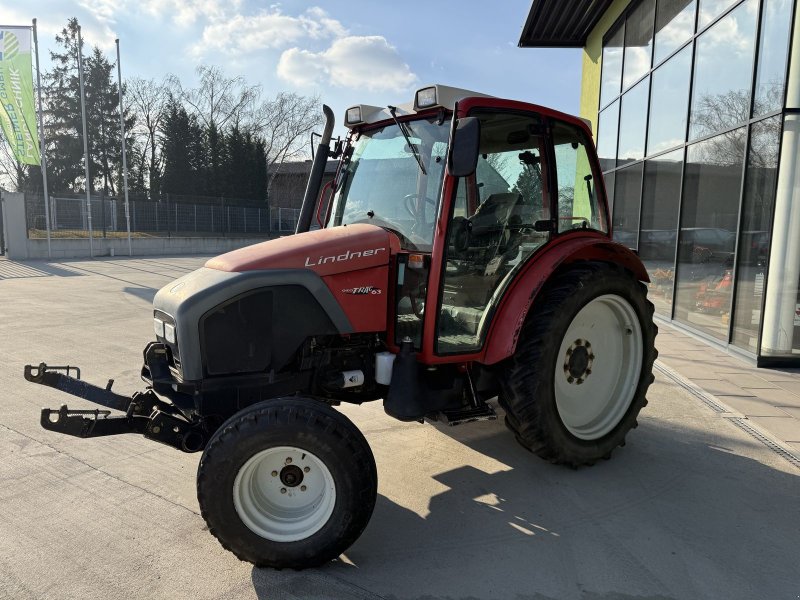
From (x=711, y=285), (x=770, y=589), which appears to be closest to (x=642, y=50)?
(x=711, y=285)

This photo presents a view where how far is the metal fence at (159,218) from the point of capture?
19703 millimetres

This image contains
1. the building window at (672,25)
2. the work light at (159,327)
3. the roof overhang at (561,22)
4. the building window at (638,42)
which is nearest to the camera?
the work light at (159,327)

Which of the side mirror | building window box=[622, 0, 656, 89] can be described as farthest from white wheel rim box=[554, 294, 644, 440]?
building window box=[622, 0, 656, 89]

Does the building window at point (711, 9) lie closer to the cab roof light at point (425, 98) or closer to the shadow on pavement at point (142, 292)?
the cab roof light at point (425, 98)

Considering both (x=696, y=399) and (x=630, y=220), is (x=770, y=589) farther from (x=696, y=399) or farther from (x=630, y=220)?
(x=630, y=220)

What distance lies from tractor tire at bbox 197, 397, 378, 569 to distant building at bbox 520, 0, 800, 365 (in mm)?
5411

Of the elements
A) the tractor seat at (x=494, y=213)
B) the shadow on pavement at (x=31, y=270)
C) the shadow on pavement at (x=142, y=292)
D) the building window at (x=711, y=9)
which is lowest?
the shadow on pavement at (x=142, y=292)

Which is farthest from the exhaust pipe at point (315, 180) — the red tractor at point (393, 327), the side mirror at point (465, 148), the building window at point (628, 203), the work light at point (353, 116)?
the building window at point (628, 203)

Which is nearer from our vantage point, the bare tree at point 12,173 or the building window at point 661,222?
the building window at point 661,222

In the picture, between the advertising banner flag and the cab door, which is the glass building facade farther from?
the advertising banner flag

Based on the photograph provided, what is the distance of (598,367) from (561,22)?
1094 cm

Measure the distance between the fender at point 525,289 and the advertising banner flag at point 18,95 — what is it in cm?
→ 1820

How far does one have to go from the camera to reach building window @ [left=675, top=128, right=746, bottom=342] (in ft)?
22.1

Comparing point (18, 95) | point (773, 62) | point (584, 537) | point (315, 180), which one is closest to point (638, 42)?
point (773, 62)
